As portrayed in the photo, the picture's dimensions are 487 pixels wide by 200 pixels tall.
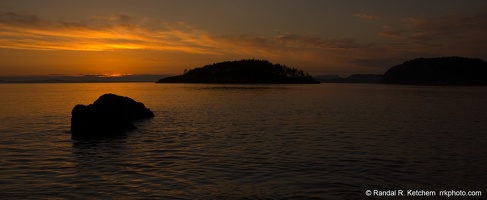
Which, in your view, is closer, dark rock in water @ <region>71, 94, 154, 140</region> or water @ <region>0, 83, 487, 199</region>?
water @ <region>0, 83, 487, 199</region>

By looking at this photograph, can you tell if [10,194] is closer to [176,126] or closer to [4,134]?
[4,134]

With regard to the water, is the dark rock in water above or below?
above

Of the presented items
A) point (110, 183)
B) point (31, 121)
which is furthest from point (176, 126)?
point (110, 183)

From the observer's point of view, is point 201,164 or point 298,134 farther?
point 298,134

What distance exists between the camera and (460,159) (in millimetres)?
20156

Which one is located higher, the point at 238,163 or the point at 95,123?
the point at 95,123

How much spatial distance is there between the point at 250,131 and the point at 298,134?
4.13m

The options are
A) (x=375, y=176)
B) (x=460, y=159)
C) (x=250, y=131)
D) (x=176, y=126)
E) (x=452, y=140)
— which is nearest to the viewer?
(x=375, y=176)

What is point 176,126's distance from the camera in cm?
3600

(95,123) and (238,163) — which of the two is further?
(95,123)

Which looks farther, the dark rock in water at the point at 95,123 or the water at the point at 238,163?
the dark rock in water at the point at 95,123

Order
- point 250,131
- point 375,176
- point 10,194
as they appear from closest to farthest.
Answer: point 10,194 → point 375,176 → point 250,131

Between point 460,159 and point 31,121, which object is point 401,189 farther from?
point 31,121

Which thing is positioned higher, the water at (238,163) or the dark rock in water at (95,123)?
the dark rock in water at (95,123)
